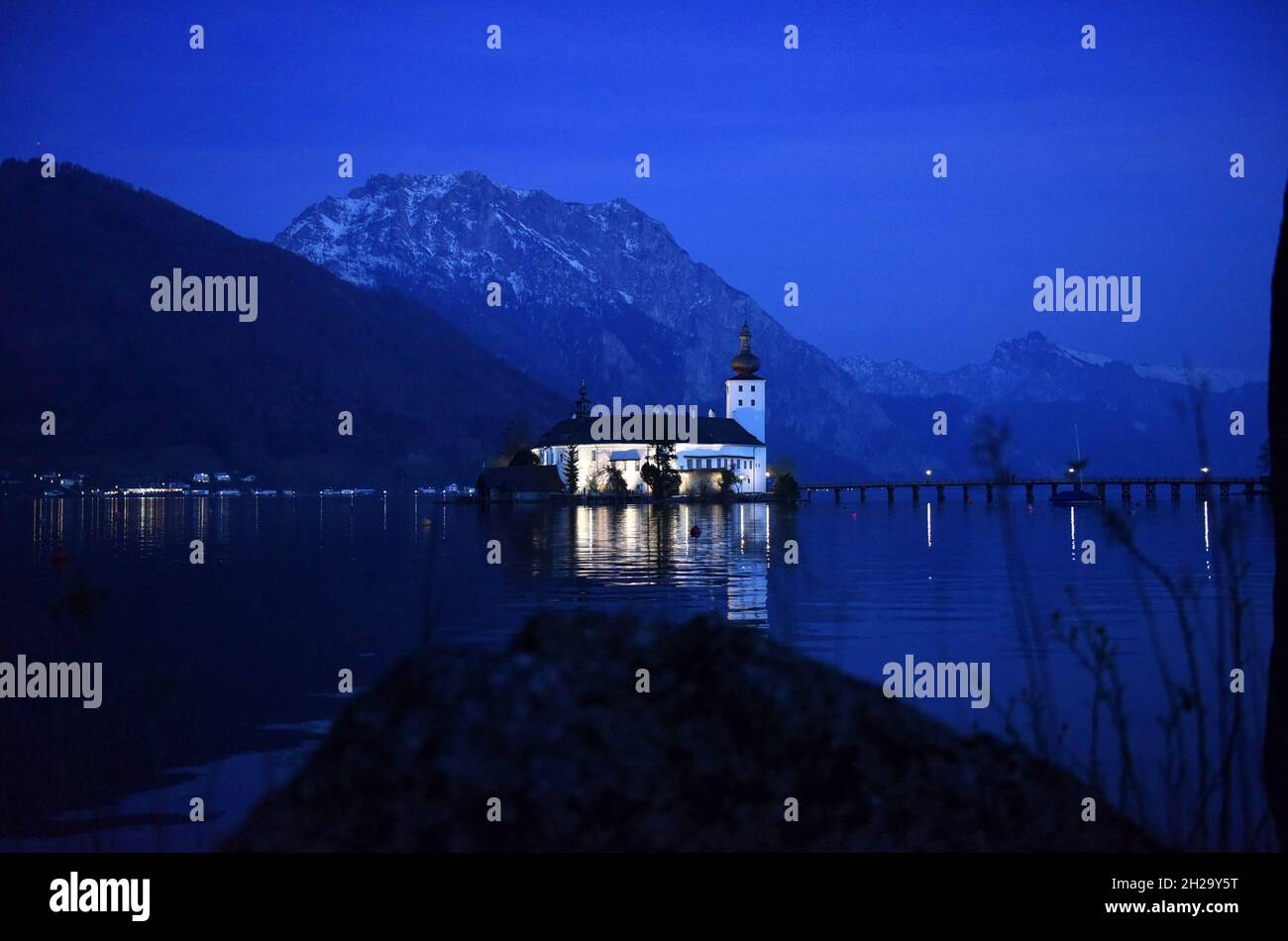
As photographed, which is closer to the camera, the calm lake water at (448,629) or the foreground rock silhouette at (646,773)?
the foreground rock silhouette at (646,773)

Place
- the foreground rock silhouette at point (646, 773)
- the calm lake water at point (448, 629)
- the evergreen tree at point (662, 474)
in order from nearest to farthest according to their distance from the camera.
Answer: the foreground rock silhouette at point (646, 773)
the calm lake water at point (448, 629)
the evergreen tree at point (662, 474)

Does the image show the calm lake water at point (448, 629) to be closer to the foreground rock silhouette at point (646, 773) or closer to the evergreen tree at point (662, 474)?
the foreground rock silhouette at point (646, 773)

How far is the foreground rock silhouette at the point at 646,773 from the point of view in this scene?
29.0 ft

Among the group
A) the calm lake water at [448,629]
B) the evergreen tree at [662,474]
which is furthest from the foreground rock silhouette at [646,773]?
the evergreen tree at [662,474]

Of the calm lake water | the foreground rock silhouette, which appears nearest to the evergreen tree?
the calm lake water

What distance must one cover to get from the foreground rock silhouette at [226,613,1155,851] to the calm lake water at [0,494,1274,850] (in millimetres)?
677

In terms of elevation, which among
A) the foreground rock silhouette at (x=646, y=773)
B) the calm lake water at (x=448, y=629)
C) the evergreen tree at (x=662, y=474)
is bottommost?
the calm lake water at (x=448, y=629)

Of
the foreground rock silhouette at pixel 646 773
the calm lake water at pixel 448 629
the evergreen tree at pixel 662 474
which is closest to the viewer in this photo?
the foreground rock silhouette at pixel 646 773

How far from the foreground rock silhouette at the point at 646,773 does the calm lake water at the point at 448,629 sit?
68 centimetres

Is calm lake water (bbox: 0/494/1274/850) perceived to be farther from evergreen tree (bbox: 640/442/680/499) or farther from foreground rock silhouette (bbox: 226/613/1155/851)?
evergreen tree (bbox: 640/442/680/499)

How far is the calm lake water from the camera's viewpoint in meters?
13.1

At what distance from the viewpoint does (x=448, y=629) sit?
32.5 metres
